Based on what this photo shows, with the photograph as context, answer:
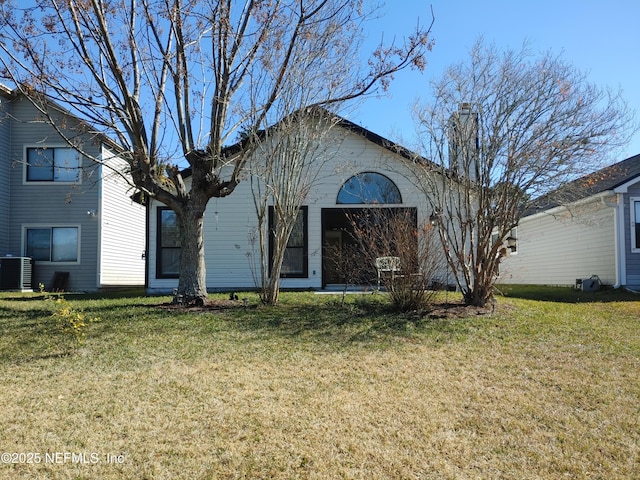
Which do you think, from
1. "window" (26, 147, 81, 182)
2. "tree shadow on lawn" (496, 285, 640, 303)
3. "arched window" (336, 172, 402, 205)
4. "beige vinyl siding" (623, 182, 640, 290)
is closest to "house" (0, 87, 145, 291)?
"window" (26, 147, 81, 182)

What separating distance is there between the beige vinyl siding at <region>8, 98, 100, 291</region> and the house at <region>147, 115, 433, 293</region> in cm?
392

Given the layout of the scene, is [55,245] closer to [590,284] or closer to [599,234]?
[590,284]

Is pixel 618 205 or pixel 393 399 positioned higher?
pixel 618 205

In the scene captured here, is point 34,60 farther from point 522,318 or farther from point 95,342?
point 522,318

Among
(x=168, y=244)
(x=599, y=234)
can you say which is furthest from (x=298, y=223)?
(x=599, y=234)

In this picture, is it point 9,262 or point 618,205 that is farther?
point 9,262

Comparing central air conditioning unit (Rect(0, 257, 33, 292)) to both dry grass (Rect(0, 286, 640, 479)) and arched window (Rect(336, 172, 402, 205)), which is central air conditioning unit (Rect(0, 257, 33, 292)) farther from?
arched window (Rect(336, 172, 402, 205))

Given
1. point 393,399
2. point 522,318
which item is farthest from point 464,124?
point 393,399

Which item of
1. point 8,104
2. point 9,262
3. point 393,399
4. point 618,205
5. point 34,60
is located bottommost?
point 393,399

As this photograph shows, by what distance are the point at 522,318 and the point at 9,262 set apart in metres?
14.2

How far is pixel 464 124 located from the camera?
876 cm

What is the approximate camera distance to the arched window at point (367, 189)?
1327cm

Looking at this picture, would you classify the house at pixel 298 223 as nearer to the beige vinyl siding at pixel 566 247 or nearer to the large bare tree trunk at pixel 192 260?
the large bare tree trunk at pixel 192 260

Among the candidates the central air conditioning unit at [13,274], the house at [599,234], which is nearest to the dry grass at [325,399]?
the house at [599,234]
